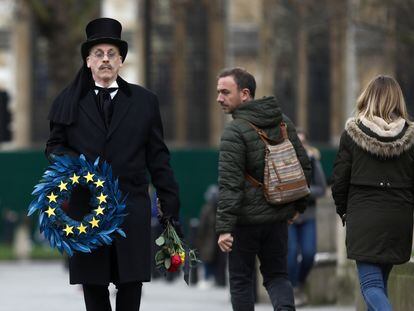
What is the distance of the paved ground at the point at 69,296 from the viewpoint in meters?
16.0

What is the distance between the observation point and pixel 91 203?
8.31m

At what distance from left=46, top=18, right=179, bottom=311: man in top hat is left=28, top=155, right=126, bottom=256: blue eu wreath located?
3.5 inches

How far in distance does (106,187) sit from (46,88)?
32.7 metres

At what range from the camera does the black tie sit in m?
8.41

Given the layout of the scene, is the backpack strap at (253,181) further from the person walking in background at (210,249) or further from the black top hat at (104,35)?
the person walking in background at (210,249)

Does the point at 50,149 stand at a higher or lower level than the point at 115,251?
higher

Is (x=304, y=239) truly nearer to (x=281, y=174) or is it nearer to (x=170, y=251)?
(x=281, y=174)

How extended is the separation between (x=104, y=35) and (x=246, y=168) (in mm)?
1717

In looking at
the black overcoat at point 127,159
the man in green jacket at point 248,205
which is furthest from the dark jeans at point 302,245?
the black overcoat at point 127,159

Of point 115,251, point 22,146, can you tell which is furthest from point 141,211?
point 22,146

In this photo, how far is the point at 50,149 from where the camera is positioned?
8.47 metres

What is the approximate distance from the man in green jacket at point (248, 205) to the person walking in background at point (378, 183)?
0.55 m

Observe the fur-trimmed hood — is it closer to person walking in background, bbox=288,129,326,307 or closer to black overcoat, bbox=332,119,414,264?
black overcoat, bbox=332,119,414,264

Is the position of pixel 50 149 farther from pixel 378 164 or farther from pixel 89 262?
pixel 378 164
